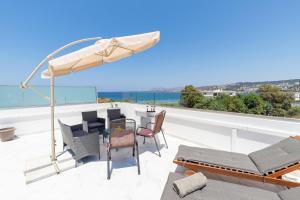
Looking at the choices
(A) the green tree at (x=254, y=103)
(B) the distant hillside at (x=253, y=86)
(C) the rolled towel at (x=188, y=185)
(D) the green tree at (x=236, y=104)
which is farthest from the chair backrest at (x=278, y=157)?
(D) the green tree at (x=236, y=104)

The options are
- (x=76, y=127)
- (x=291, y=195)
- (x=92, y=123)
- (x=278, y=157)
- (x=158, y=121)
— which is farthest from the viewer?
(x=92, y=123)

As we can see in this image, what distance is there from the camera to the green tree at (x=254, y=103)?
14.1 feet

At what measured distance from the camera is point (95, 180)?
246cm

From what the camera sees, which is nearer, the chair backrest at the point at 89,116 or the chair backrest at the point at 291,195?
the chair backrest at the point at 291,195

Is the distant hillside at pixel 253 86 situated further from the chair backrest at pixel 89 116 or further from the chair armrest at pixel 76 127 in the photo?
the chair armrest at pixel 76 127

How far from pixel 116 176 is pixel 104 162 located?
0.63 meters

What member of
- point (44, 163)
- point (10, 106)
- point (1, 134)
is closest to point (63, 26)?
point (10, 106)

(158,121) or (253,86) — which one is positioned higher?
(253,86)

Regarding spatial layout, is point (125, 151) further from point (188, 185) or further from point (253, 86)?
point (253, 86)

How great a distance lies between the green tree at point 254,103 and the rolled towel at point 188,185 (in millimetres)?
3699

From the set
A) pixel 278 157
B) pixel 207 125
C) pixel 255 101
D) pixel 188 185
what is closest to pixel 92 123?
pixel 207 125

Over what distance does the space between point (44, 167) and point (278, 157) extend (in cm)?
404

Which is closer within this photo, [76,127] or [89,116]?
[76,127]

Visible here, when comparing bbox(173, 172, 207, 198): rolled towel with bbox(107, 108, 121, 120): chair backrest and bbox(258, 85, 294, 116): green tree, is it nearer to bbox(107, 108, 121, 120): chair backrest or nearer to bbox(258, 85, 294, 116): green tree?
bbox(258, 85, 294, 116): green tree
